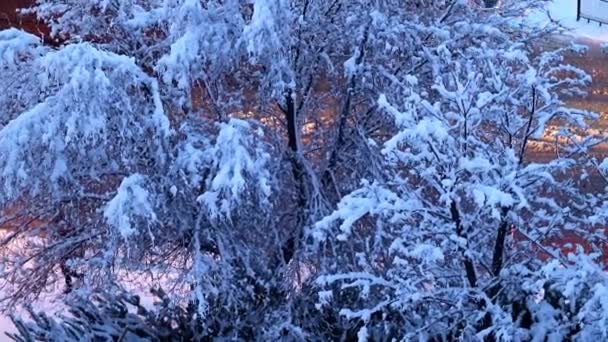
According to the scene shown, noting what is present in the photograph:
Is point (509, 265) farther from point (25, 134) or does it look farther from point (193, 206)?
point (25, 134)

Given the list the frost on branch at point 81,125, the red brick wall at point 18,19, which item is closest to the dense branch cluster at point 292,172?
the frost on branch at point 81,125

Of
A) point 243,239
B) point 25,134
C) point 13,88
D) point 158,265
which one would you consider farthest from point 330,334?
point 13,88

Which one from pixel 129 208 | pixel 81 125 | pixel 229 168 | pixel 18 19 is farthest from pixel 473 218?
pixel 18 19

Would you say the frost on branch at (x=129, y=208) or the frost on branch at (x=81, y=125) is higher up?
the frost on branch at (x=81, y=125)

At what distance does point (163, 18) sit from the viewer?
22.7ft

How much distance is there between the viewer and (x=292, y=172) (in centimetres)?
748

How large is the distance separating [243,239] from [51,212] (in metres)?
1.88

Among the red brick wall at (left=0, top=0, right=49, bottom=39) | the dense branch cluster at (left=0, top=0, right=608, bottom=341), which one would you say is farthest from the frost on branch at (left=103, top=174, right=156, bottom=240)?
the red brick wall at (left=0, top=0, right=49, bottom=39)

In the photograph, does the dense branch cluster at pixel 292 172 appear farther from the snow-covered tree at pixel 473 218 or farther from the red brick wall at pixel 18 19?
the red brick wall at pixel 18 19

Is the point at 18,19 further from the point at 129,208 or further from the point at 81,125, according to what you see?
the point at 129,208

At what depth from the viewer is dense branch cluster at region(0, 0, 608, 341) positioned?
A: 16.3 feet

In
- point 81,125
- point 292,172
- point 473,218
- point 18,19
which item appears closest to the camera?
point 473,218

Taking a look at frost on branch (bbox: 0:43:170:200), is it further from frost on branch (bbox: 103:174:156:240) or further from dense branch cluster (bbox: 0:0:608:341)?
frost on branch (bbox: 103:174:156:240)

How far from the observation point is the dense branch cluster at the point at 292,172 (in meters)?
4.97
